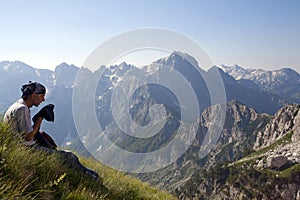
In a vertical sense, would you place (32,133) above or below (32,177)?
above

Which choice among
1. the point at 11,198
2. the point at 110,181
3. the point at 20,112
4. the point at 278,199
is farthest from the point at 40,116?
the point at 278,199

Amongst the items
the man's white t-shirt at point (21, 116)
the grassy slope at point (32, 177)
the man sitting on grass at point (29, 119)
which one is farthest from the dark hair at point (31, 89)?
the grassy slope at point (32, 177)

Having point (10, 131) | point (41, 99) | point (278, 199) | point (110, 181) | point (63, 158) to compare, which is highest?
point (41, 99)

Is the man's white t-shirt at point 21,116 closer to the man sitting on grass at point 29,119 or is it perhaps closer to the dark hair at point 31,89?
the man sitting on grass at point 29,119

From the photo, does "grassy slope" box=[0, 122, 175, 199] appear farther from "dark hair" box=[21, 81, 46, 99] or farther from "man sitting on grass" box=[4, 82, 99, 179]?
"dark hair" box=[21, 81, 46, 99]

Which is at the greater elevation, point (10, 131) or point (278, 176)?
point (10, 131)

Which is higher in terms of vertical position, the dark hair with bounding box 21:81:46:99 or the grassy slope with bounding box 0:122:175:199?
the dark hair with bounding box 21:81:46:99

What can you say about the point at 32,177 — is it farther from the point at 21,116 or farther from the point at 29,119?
the point at 29,119

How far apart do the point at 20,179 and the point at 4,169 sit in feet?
0.93

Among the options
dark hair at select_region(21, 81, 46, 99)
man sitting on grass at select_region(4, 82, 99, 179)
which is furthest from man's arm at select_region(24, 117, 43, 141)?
dark hair at select_region(21, 81, 46, 99)

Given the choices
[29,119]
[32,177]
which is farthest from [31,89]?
[32,177]

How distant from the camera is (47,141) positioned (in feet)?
30.5

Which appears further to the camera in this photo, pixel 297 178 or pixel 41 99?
pixel 297 178

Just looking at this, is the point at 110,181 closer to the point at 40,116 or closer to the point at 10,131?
the point at 40,116
